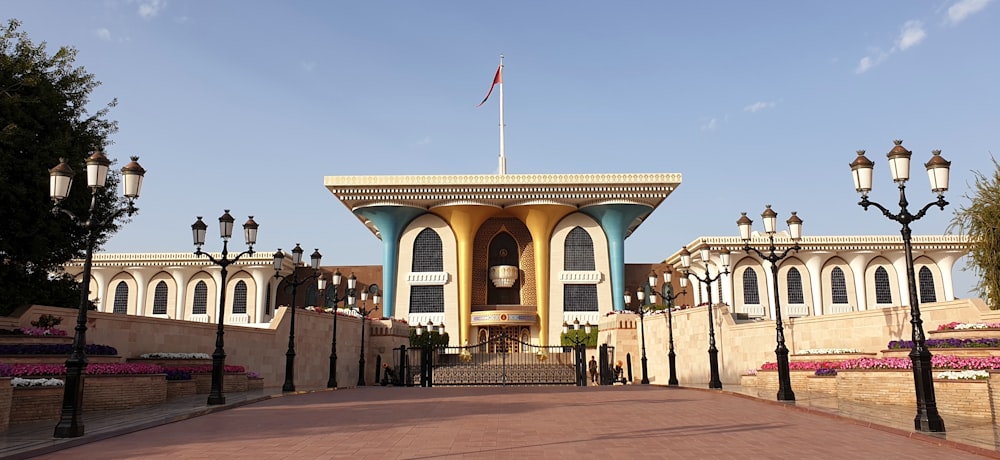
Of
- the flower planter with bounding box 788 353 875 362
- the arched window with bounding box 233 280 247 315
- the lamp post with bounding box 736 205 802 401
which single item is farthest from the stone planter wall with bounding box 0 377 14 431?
the arched window with bounding box 233 280 247 315

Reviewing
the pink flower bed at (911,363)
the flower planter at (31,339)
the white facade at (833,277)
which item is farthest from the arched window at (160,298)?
the pink flower bed at (911,363)

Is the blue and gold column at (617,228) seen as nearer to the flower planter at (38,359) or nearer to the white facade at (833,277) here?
the white facade at (833,277)

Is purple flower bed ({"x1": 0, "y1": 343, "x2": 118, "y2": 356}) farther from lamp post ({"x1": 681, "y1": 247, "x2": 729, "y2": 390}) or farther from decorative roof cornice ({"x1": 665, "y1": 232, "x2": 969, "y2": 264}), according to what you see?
decorative roof cornice ({"x1": 665, "y1": 232, "x2": 969, "y2": 264})

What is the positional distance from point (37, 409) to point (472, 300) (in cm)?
3727

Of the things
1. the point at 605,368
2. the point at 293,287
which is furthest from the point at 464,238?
the point at 293,287

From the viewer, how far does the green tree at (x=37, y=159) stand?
1830cm

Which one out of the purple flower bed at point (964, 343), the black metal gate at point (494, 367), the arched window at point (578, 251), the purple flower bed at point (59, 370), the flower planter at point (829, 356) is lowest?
the black metal gate at point (494, 367)

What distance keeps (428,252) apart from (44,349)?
3399 centimetres

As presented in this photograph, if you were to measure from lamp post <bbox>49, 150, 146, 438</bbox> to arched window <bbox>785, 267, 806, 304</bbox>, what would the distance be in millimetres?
49256

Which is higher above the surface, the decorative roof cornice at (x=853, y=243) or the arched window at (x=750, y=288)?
the decorative roof cornice at (x=853, y=243)

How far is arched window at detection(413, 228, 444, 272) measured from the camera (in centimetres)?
4825

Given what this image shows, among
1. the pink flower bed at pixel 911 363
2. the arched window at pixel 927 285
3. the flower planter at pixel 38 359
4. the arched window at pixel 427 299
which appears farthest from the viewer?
the arched window at pixel 927 285

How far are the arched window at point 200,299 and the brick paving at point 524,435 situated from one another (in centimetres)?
4297

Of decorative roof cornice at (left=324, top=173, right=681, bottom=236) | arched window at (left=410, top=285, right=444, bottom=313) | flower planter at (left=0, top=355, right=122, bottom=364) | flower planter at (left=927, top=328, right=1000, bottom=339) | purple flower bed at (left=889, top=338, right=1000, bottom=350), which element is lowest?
flower planter at (left=0, top=355, right=122, bottom=364)
